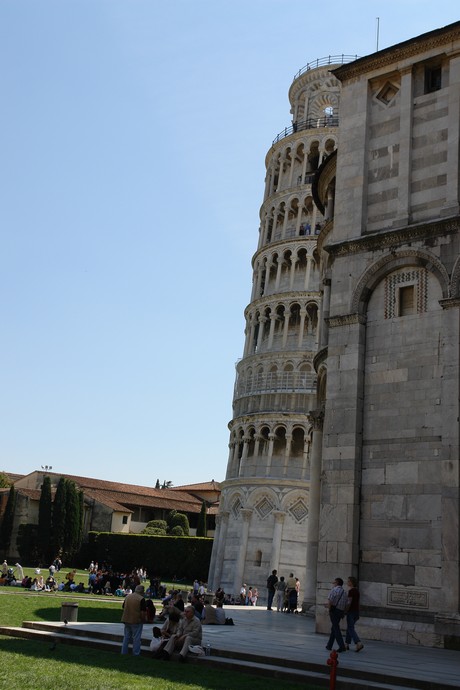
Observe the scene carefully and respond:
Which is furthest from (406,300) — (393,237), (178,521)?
(178,521)

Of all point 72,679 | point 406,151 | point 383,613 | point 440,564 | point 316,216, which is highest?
point 316,216

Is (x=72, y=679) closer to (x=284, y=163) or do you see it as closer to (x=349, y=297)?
(x=349, y=297)

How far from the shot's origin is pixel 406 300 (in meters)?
21.0

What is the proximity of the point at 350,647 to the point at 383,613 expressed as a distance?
2.26 meters

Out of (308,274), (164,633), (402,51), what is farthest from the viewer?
(308,274)

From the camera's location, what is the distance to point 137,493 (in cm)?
9594

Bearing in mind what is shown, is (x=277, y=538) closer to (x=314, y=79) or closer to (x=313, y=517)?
(x=313, y=517)

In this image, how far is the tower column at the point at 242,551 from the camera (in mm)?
57469

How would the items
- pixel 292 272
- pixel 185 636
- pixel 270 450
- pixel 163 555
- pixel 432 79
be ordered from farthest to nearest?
pixel 163 555, pixel 292 272, pixel 270 450, pixel 432 79, pixel 185 636

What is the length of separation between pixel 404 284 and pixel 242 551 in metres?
41.5

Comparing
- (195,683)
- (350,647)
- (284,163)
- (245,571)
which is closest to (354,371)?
(350,647)

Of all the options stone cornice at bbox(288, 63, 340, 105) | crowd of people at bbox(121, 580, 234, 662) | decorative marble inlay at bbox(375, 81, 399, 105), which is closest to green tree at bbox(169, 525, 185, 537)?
stone cornice at bbox(288, 63, 340, 105)

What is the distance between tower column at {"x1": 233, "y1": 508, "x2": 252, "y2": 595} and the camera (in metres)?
57.5

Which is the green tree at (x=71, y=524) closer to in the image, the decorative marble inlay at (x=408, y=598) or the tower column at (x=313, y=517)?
the tower column at (x=313, y=517)
